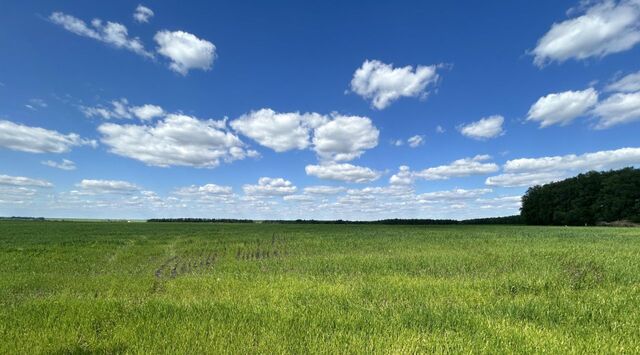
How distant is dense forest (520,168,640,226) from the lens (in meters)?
82.1

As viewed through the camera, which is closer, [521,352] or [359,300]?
[521,352]

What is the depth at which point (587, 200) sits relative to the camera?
3661 inches

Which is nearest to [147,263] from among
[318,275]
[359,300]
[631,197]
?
[318,275]

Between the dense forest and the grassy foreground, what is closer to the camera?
the grassy foreground

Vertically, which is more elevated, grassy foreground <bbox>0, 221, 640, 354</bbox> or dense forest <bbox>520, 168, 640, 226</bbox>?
dense forest <bbox>520, 168, 640, 226</bbox>

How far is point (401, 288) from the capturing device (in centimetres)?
1078

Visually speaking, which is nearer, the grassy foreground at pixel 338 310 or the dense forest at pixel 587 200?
the grassy foreground at pixel 338 310

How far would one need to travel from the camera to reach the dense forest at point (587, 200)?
8206 cm

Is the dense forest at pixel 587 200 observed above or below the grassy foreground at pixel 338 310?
above

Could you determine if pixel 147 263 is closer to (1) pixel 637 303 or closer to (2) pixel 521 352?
(2) pixel 521 352

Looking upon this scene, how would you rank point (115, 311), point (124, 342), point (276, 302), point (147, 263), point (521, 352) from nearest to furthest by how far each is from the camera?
point (521, 352), point (124, 342), point (115, 311), point (276, 302), point (147, 263)

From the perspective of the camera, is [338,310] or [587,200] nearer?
[338,310]

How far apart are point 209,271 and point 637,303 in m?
13.8

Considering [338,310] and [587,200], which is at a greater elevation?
[587,200]
